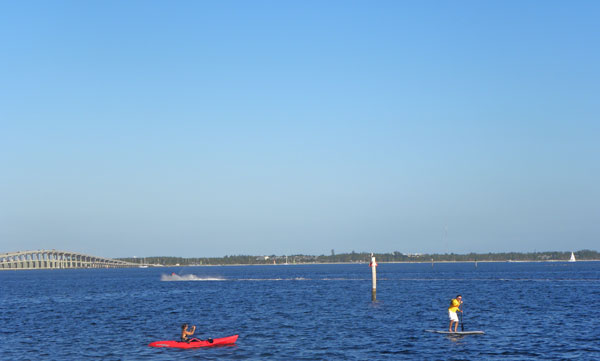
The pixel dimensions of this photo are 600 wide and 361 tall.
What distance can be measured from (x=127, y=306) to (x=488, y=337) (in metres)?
56.4

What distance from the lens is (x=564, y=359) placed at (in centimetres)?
4478

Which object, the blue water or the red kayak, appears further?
the red kayak

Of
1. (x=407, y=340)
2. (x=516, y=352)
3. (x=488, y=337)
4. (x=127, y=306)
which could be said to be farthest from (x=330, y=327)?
(x=127, y=306)

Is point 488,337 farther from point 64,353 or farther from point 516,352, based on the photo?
point 64,353

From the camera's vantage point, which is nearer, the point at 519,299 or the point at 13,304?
the point at 519,299

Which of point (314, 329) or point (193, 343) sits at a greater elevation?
point (193, 343)

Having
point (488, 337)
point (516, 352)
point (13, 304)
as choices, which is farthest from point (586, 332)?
point (13, 304)

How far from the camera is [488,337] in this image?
55125 mm

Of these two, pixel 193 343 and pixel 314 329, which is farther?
pixel 314 329

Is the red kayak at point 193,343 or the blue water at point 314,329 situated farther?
the red kayak at point 193,343

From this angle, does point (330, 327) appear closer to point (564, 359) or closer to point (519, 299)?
point (564, 359)

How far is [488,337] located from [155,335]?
2823 centimetres

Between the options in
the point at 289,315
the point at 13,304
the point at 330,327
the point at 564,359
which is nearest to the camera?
the point at 564,359

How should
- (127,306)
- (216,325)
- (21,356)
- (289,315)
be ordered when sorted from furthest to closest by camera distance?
1. (127,306)
2. (289,315)
3. (216,325)
4. (21,356)
